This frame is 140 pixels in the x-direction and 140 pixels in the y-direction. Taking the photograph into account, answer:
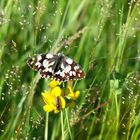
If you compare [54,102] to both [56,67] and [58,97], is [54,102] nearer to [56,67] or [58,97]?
[58,97]

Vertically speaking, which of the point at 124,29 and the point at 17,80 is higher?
the point at 124,29

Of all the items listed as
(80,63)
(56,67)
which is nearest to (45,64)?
(56,67)

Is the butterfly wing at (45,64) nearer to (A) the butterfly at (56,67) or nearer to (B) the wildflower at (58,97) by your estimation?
(A) the butterfly at (56,67)

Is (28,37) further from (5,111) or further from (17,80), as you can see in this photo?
(5,111)

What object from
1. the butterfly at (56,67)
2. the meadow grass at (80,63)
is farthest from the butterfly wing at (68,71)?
the meadow grass at (80,63)

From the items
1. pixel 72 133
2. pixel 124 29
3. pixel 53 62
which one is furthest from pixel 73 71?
pixel 124 29

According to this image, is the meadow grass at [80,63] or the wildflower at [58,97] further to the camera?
the meadow grass at [80,63]
